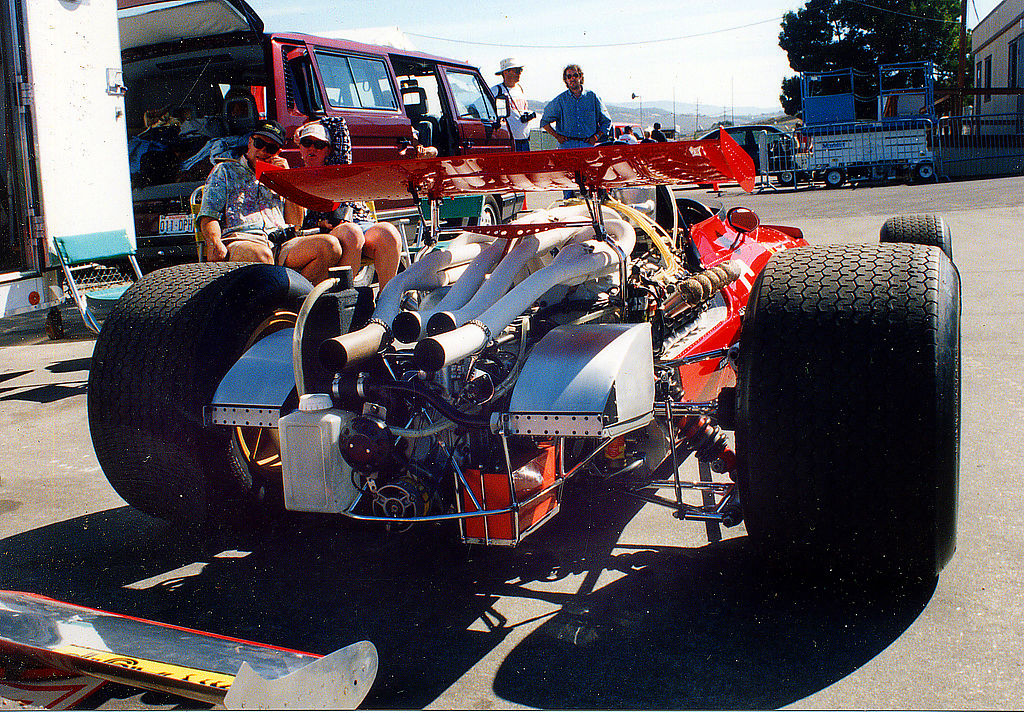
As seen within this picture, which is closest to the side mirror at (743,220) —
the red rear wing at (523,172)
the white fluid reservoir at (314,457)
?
the red rear wing at (523,172)

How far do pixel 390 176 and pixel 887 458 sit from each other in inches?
76.5

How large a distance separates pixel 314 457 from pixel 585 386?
0.85m

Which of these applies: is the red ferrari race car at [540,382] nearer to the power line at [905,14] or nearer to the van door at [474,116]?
the van door at [474,116]

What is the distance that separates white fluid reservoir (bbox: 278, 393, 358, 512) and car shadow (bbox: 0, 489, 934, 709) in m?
0.40

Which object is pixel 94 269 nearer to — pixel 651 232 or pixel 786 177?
pixel 651 232

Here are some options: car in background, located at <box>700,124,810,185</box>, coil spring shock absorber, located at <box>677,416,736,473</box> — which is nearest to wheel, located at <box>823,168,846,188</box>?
car in background, located at <box>700,124,810,185</box>

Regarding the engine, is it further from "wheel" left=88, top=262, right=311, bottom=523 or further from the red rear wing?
"wheel" left=88, top=262, right=311, bottom=523

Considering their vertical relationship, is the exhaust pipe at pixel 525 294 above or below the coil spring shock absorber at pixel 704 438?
above

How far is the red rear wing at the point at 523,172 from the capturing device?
279cm

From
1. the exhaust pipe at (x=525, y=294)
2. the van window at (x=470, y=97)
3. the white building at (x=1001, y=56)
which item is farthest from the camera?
the white building at (x=1001, y=56)

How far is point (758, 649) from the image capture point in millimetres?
2551

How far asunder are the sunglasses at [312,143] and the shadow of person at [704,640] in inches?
147

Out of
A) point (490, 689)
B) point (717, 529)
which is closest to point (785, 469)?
point (717, 529)

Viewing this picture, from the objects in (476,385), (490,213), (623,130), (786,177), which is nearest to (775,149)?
(786,177)
